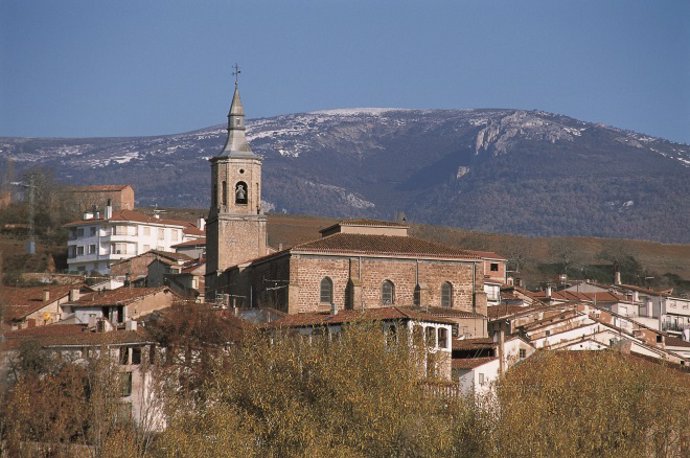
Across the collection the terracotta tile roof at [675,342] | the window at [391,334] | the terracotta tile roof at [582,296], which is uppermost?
the window at [391,334]

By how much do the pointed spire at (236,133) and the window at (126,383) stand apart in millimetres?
26774

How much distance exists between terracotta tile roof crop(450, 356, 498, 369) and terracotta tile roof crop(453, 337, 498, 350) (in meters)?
1.34

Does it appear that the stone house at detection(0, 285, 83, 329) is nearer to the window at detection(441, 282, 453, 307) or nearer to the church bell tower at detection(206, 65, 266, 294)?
the church bell tower at detection(206, 65, 266, 294)

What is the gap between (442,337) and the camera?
66125 millimetres

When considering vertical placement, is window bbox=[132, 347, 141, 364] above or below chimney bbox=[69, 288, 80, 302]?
below

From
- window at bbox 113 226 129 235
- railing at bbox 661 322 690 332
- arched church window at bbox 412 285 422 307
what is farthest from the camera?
window at bbox 113 226 129 235

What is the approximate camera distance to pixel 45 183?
12850 centimetres

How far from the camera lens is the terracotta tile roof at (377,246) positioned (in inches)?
3164

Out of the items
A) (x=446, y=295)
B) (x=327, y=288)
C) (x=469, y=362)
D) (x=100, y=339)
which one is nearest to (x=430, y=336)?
(x=469, y=362)

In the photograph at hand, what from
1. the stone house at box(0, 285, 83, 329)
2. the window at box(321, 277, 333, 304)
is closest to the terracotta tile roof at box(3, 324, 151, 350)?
the stone house at box(0, 285, 83, 329)

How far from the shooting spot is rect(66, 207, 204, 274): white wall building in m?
115

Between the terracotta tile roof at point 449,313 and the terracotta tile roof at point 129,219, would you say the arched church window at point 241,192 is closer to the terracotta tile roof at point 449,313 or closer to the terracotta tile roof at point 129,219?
the terracotta tile roof at point 449,313

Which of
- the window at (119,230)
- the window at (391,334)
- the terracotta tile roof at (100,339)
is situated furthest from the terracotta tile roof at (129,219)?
the window at (391,334)

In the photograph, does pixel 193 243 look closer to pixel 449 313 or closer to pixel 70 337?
pixel 449 313
